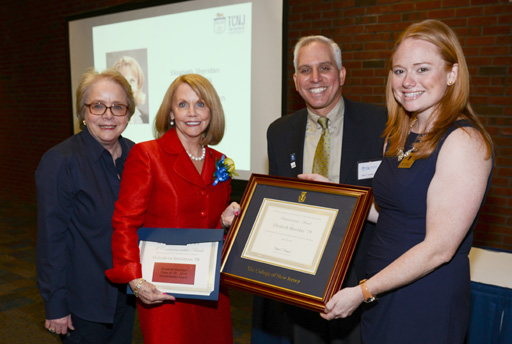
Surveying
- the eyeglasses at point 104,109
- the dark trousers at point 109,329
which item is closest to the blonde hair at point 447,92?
the eyeglasses at point 104,109

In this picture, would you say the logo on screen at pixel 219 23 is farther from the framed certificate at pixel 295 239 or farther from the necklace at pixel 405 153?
the necklace at pixel 405 153

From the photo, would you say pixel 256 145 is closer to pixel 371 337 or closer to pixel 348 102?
pixel 348 102

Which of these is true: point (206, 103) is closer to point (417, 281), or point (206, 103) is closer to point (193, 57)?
point (417, 281)

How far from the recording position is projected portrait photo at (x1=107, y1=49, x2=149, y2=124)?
497 centimetres

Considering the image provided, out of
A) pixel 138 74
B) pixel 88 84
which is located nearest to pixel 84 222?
pixel 88 84

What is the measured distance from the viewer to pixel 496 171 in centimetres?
348

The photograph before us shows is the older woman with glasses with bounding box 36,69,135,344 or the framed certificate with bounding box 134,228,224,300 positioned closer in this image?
the framed certificate with bounding box 134,228,224,300

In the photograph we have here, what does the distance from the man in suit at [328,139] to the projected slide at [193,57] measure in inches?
72.5

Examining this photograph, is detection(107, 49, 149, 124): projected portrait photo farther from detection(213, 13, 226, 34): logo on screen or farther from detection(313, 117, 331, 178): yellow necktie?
detection(313, 117, 331, 178): yellow necktie

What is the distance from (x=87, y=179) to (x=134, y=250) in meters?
0.44

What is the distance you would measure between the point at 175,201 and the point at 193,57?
2.99 metres

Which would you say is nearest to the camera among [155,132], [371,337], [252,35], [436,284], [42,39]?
[436,284]

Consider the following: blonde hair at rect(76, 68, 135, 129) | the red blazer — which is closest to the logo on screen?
blonde hair at rect(76, 68, 135, 129)

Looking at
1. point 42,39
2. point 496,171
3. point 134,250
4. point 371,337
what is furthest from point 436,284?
point 42,39
